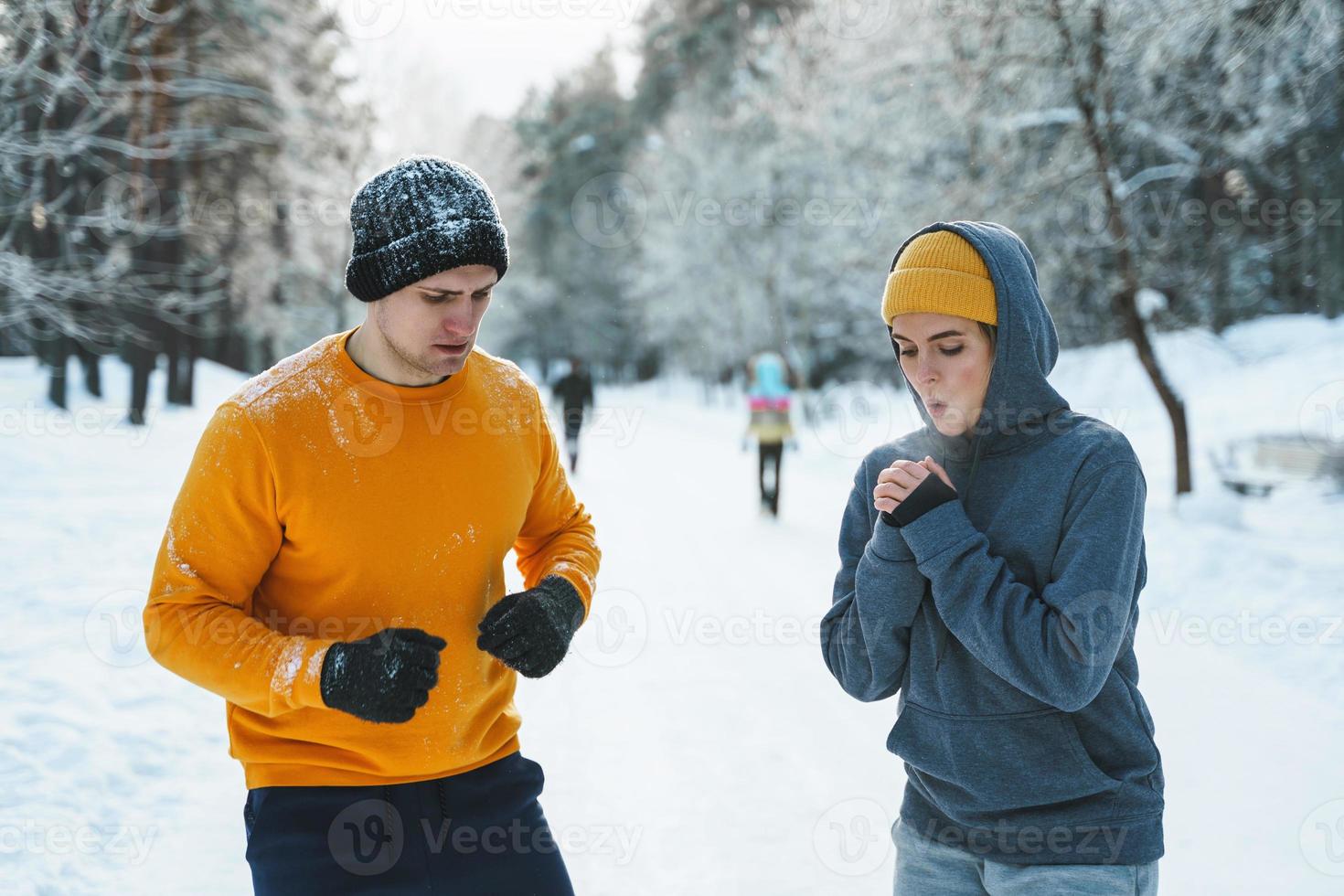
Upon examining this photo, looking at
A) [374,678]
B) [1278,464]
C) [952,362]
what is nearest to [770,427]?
[1278,464]

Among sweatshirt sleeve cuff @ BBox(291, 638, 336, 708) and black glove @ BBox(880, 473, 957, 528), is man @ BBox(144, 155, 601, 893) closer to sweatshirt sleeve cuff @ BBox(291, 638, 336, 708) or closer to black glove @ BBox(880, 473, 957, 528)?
sweatshirt sleeve cuff @ BBox(291, 638, 336, 708)

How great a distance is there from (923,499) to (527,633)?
0.92 m

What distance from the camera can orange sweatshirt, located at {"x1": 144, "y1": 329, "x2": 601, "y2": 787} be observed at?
1.84 meters

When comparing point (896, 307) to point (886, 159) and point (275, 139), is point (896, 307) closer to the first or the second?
point (886, 159)

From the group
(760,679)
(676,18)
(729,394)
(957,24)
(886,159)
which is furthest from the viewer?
(729,394)

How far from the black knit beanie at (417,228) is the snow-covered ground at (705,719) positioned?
100 inches

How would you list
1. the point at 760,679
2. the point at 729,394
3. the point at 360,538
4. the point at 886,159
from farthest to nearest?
the point at 729,394
the point at 886,159
the point at 760,679
the point at 360,538

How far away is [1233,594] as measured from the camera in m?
6.98

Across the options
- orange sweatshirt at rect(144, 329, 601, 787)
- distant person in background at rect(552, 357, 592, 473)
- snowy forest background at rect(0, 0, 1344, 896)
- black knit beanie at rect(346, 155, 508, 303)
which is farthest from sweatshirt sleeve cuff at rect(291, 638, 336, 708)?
distant person in background at rect(552, 357, 592, 473)

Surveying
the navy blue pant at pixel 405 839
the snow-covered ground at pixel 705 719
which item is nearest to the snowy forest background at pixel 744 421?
the snow-covered ground at pixel 705 719

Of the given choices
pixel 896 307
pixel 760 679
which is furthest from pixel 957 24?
pixel 896 307

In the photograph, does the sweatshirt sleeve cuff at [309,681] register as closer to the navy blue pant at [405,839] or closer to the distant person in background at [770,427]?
the navy blue pant at [405,839]

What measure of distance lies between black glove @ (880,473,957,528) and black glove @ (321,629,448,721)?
3.42 ft

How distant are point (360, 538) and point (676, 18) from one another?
127 ft
